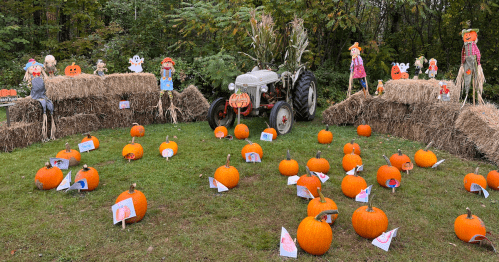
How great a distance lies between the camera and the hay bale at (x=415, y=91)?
6676mm

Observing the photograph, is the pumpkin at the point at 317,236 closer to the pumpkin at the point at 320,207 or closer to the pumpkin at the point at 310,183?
the pumpkin at the point at 320,207

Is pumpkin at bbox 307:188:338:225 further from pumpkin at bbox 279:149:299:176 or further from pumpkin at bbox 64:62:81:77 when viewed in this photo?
pumpkin at bbox 64:62:81:77

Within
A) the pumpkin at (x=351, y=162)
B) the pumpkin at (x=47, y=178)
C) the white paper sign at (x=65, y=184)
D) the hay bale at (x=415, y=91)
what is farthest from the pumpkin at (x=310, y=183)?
the hay bale at (x=415, y=91)

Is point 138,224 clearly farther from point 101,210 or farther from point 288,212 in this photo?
point 288,212

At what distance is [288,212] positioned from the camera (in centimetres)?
369

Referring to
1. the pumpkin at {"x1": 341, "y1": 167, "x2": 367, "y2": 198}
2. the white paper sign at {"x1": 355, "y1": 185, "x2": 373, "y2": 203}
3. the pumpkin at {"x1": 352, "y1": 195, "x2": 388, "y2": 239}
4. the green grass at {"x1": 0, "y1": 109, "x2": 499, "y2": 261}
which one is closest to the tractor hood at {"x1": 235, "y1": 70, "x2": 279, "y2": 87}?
the green grass at {"x1": 0, "y1": 109, "x2": 499, "y2": 261}

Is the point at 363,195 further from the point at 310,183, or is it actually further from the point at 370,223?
the point at 370,223

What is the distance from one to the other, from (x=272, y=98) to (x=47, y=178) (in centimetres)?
490

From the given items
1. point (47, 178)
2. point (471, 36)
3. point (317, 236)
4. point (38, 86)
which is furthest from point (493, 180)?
point (38, 86)

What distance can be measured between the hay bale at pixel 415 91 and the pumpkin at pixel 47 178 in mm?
6759

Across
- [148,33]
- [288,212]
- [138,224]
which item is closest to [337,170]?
[288,212]

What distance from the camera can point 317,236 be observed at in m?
2.86

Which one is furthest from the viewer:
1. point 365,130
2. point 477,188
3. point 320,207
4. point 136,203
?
point 365,130

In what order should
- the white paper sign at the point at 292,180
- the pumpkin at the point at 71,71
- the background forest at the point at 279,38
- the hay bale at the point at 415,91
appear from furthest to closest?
the background forest at the point at 279,38
the pumpkin at the point at 71,71
the hay bale at the point at 415,91
the white paper sign at the point at 292,180
